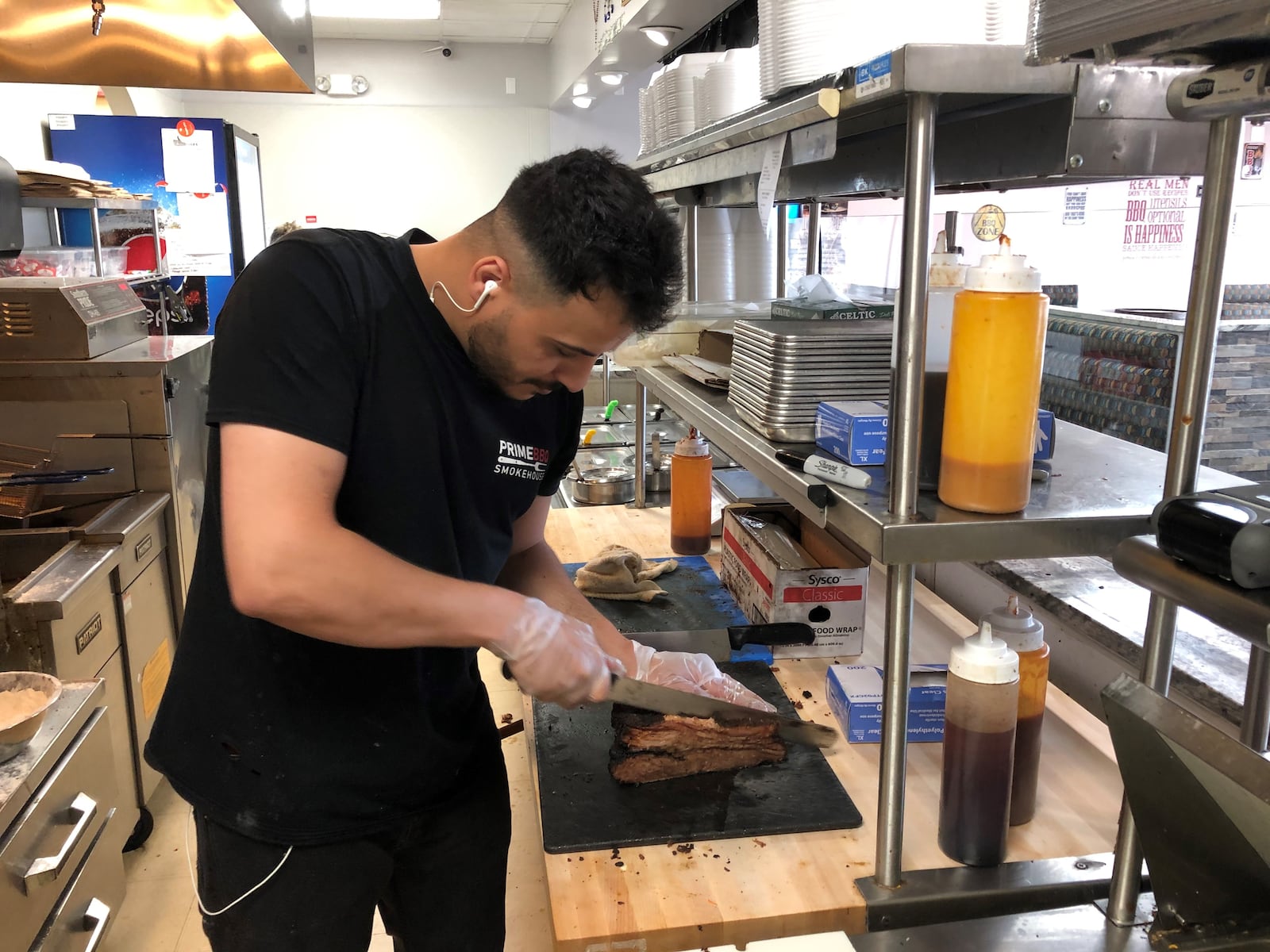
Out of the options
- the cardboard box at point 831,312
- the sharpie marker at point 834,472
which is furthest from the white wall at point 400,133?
the sharpie marker at point 834,472

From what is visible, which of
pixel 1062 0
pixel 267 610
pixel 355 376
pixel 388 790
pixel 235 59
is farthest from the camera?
pixel 235 59

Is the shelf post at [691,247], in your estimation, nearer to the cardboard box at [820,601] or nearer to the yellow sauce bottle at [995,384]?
the cardboard box at [820,601]

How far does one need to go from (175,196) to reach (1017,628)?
18.5 ft

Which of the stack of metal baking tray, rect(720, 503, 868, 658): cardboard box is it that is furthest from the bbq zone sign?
the stack of metal baking tray

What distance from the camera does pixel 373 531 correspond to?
116 centimetres

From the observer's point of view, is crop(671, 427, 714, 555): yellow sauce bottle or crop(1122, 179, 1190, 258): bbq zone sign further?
crop(1122, 179, 1190, 258): bbq zone sign

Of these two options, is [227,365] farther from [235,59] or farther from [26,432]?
[26,432]

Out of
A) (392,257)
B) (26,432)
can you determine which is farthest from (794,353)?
(26,432)

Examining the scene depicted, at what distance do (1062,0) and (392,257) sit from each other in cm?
78

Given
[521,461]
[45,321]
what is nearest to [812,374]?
[521,461]

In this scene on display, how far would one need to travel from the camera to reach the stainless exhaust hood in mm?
1803

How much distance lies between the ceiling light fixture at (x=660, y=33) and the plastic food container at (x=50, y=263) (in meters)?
2.49

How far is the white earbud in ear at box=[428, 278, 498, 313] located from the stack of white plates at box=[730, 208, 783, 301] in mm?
2037

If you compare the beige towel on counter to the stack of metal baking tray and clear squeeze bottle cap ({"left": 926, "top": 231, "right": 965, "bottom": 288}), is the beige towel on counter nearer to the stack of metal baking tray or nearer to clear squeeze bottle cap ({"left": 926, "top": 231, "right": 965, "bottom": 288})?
the stack of metal baking tray
